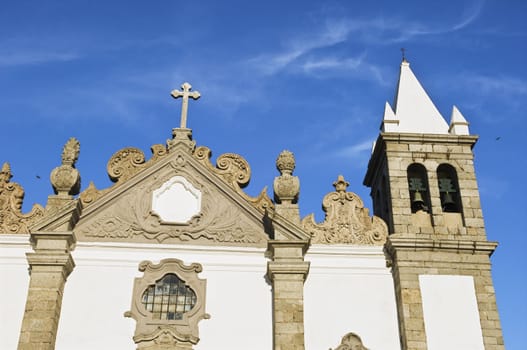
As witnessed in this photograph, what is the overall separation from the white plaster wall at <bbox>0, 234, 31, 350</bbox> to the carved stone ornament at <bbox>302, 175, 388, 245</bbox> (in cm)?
639

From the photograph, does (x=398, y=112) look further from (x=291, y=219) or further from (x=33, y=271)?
(x=33, y=271)

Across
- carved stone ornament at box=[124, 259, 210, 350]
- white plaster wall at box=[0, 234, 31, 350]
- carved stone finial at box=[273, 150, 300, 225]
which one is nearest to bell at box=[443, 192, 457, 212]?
carved stone finial at box=[273, 150, 300, 225]

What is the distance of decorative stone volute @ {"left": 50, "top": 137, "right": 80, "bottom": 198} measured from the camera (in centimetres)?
1634

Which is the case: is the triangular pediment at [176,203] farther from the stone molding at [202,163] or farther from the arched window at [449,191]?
the arched window at [449,191]

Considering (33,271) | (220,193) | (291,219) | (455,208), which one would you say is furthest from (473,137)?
(33,271)

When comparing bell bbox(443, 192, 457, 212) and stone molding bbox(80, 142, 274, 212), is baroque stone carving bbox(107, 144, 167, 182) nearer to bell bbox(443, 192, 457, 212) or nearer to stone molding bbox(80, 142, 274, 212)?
stone molding bbox(80, 142, 274, 212)

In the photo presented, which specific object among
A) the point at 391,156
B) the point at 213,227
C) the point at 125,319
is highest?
the point at 391,156

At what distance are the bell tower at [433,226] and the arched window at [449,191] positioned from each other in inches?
1.0

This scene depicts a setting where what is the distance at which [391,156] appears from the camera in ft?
57.4

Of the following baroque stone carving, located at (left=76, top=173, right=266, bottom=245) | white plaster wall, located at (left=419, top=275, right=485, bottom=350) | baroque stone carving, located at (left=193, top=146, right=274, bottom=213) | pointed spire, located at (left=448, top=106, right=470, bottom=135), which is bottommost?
white plaster wall, located at (left=419, top=275, right=485, bottom=350)

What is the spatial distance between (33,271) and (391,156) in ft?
29.1

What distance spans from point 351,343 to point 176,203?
5195 millimetres

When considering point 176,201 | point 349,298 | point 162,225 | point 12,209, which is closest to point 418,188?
point 349,298

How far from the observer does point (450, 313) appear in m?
15.1
